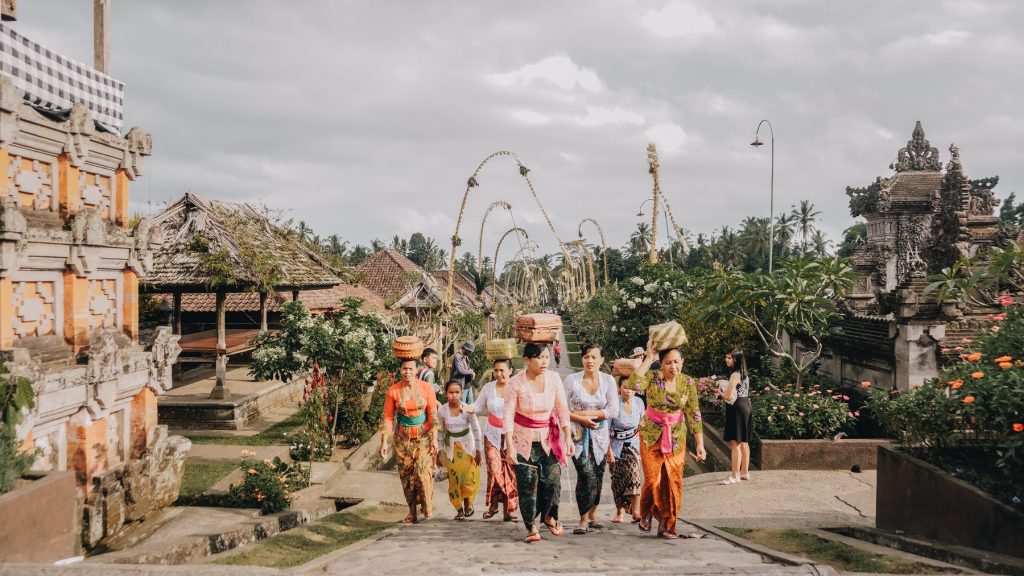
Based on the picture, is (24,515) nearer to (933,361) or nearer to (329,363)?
(329,363)

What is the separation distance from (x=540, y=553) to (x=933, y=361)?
802 cm

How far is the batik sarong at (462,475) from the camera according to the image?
7.29 metres

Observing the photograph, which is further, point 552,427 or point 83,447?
point 83,447

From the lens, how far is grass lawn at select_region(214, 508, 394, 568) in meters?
6.19

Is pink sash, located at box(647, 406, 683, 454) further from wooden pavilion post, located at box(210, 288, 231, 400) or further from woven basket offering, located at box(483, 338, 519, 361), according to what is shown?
wooden pavilion post, located at box(210, 288, 231, 400)

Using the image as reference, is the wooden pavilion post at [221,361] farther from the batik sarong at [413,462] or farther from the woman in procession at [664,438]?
the woman in procession at [664,438]

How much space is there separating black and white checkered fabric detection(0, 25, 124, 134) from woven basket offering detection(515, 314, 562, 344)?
5.57m

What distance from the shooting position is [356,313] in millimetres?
12656

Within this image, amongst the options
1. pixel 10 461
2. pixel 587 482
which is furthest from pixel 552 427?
pixel 10 461

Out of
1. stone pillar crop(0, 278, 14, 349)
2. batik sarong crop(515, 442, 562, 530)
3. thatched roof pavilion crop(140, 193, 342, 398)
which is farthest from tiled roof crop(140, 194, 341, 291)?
batik sarong crop(515, 442, 562, 530)

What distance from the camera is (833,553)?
17.5 ft

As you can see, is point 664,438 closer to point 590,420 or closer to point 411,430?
point 590,420

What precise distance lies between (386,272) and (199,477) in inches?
1097

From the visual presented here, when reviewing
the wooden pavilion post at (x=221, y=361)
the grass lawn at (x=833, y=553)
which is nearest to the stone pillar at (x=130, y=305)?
the wooden pavilion post at (x=221, y=361)
